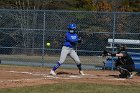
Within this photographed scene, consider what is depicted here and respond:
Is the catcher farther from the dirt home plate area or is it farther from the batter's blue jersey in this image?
the batter's blue jersey

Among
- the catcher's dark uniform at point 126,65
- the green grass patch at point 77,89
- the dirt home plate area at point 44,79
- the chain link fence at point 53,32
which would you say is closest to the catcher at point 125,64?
the catcher's dark uniform at point 126,65

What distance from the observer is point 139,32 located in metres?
23.0

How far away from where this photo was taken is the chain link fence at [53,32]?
22.5 meters

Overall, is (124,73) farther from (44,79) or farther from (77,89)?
(77,89)

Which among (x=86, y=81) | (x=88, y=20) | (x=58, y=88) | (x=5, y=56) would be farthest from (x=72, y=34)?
(x=5, y=56)

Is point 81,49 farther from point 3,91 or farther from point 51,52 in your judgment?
point 3,91

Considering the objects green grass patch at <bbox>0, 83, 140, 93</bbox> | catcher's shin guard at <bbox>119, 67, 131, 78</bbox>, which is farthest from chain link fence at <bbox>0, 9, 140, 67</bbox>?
green grass patch at <bbox>0, 83, 140, 93</bbox>

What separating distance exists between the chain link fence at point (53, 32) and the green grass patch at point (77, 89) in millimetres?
7980

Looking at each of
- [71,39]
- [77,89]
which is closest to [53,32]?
[71,39]

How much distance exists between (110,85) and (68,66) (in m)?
7.31

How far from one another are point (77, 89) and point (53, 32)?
9.88 meters

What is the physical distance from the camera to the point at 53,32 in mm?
23047

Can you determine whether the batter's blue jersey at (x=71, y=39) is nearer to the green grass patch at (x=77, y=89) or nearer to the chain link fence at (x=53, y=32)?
the green grass patch at (x=77, y=89)

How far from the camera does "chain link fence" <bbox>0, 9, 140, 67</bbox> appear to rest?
22547mm
